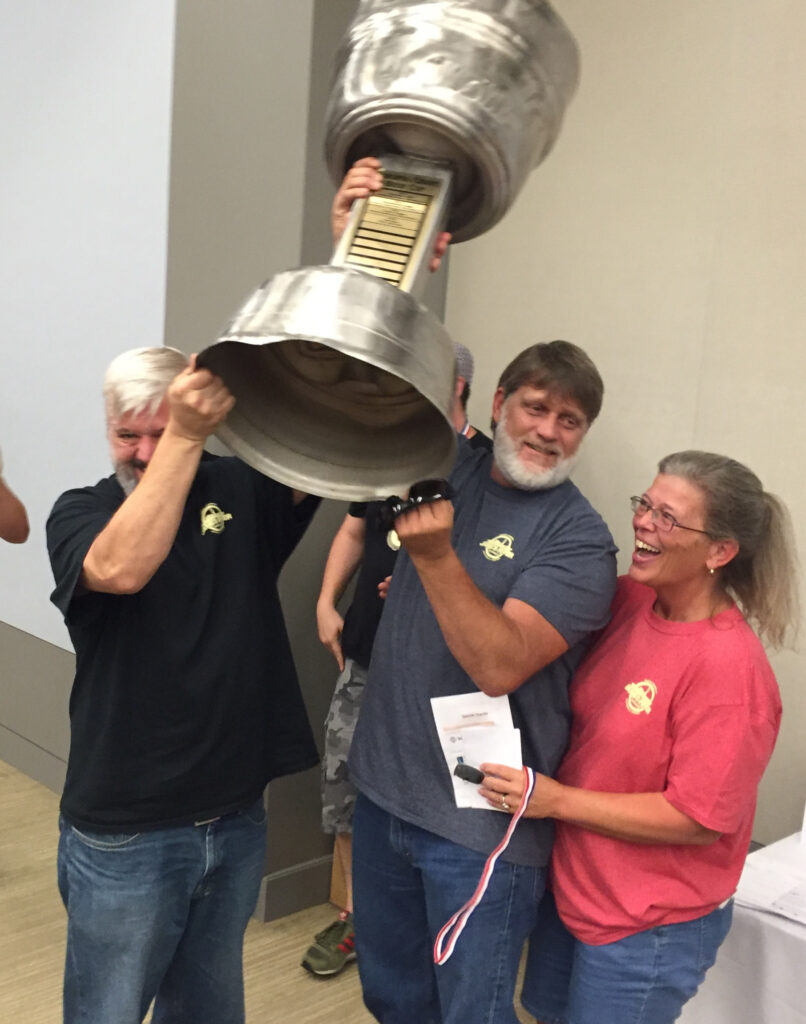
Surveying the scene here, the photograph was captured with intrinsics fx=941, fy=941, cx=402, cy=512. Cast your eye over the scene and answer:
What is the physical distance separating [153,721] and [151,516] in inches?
13.7

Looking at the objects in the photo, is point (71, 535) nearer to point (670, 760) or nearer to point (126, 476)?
point (126, 476)

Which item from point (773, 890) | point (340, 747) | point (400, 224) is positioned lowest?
point (340, 747)

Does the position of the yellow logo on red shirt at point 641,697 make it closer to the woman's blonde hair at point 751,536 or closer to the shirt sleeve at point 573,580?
the shirt sleeve at point 573,580

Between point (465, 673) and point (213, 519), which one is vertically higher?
point (213, 519)

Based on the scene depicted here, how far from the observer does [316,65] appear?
2.37 metres

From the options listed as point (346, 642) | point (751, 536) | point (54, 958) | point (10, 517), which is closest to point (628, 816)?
point (751, 536)

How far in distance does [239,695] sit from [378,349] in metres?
0.73

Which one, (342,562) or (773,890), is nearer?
(773,890)

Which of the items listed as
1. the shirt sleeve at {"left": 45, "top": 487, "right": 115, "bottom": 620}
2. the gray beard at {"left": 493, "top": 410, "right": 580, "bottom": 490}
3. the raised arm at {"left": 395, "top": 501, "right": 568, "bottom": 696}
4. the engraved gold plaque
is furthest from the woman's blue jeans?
the engraved gold plaque

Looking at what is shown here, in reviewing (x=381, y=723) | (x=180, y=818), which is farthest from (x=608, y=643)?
(x=180, y=818)

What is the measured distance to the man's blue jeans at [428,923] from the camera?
1.45 m

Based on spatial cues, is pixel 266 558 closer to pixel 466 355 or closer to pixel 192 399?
pixel 192 399

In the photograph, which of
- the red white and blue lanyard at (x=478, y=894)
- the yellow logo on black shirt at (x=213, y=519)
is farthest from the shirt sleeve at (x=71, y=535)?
the red white and blue lanyard at (x=478, y=894)

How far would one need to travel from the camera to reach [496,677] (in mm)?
1329
